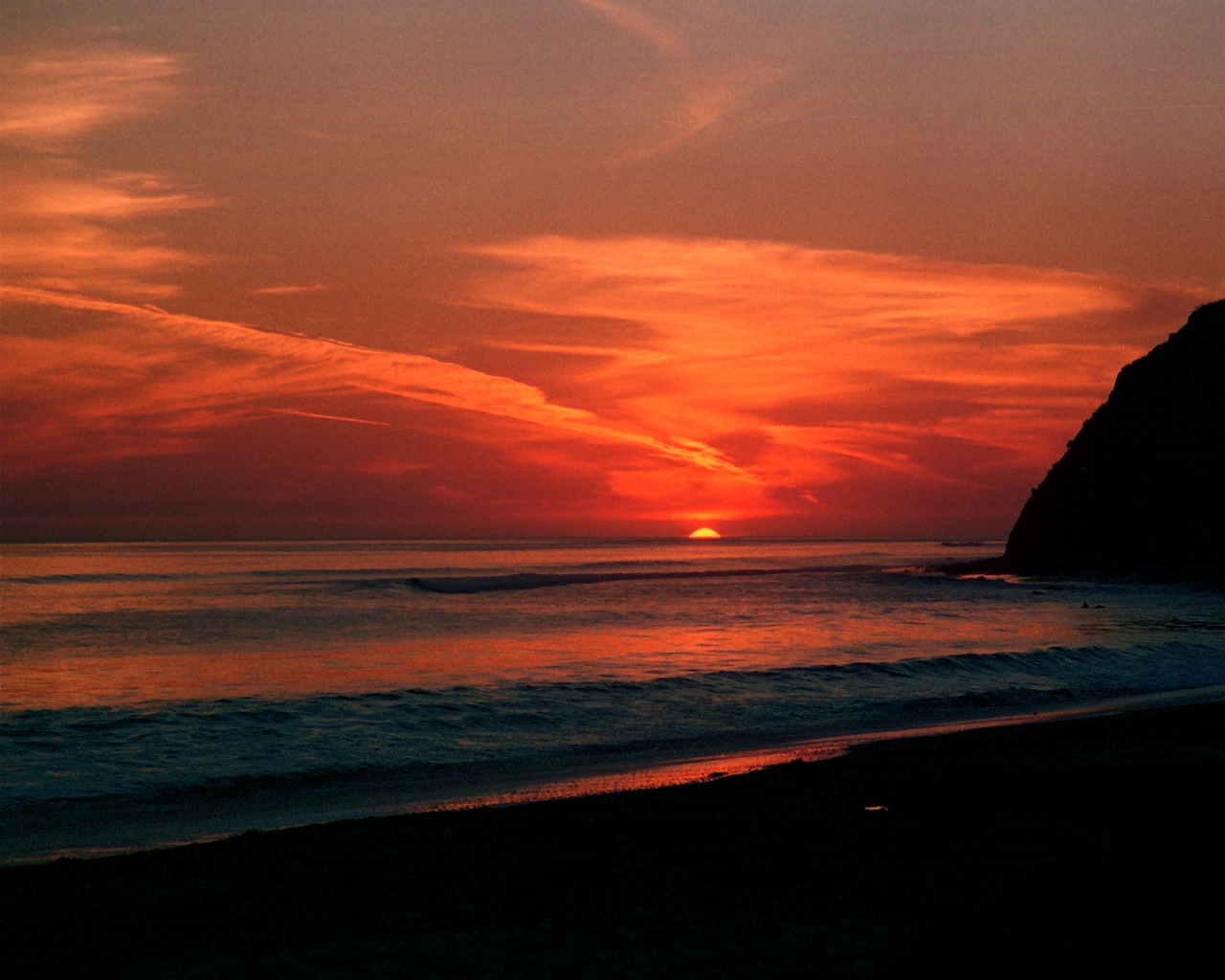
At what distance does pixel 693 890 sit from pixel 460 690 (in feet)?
44.3

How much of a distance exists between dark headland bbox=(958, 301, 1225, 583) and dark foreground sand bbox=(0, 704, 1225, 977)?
213ft

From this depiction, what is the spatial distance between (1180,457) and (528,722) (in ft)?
237

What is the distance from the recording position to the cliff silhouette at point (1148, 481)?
7212 centimetres

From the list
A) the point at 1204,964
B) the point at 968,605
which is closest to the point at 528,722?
the point at 1204,964

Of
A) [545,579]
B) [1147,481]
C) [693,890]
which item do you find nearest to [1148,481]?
[1147,481]

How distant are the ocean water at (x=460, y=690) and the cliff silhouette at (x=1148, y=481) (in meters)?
27.3

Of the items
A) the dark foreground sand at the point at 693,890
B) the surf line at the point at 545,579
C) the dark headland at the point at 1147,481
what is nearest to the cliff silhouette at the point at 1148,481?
the dark headland at the point at 1147,481

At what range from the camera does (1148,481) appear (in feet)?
252

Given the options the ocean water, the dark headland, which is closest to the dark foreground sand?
the ocean water

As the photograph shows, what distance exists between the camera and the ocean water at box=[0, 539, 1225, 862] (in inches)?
510

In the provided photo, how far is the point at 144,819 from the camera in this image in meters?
11.5

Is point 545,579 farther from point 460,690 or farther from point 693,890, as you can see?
point 693,890

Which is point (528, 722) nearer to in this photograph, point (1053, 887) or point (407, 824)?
point (407, 824)

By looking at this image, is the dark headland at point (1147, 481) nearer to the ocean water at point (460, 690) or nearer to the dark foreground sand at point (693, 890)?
the ocean water at point (460, 690)
